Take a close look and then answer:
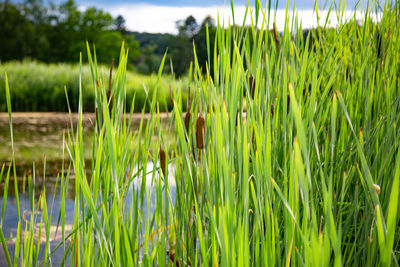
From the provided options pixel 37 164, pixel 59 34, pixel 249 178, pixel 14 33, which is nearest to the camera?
pixel 249 178

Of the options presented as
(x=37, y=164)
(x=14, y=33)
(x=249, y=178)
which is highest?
(x=14, y=33)

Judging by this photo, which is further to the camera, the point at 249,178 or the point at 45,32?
the point at 45,32

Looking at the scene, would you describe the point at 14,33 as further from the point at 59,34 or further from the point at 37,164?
the point at 37,164

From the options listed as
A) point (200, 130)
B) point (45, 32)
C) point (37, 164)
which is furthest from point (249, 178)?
point (45, 32)

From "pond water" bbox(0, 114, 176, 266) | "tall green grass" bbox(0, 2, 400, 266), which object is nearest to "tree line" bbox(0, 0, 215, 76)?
"pond water" bbox(0, 114, 176, 266)

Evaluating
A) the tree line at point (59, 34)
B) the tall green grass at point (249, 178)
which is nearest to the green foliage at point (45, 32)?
the tree line at point (59, 34)

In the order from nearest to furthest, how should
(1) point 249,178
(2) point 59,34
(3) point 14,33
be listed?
1. (1) point 249,178
2. (3) point 14,33
3. (2) point 59,34

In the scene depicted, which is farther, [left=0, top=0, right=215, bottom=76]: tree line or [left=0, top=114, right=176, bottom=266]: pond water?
[left=0, top=0, right=215, bottom=76]: tree line

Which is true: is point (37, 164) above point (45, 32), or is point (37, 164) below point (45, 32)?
below

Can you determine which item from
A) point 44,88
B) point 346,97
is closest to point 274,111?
point 346,97

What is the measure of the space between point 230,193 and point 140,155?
0.29 m

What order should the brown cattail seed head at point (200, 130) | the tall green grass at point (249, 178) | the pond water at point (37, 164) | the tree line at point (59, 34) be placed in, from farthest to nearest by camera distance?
1. the tree line at point (59, 34)
2. the pond water at point (37, 164)
3. the brown cattail seed head at point (200, 130)
4. the tall green grass at point (249, 178)

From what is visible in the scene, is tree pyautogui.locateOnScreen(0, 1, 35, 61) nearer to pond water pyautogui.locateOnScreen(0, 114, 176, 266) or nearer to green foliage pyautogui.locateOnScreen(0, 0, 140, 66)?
green foliage pyautogui.locateOnScreen(0, 0, 140, 66)

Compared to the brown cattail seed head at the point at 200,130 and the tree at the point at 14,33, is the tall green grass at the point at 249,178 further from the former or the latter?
the tree at the point at 14,33
